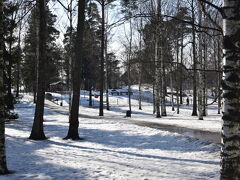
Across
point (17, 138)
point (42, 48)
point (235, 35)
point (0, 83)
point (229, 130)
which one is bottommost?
point (17, 138)

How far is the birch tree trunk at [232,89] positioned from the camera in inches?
143

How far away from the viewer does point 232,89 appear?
3658 millimetres

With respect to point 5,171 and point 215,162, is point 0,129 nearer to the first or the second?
point 5,171

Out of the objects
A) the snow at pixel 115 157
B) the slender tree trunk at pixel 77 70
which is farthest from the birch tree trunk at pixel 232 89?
the slender tree trunk at pixel 77 70

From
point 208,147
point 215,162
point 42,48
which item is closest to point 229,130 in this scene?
point 215,162

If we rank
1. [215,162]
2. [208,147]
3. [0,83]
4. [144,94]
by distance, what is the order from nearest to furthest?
1. [0,83]
2. [215,162]
3. [208,147]
4. [144,94]

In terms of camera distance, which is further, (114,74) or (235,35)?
(114,74)

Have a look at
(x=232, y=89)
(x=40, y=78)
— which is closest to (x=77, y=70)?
(x=40, y=78)

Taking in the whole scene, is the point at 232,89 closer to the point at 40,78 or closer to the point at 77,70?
the point at 77,70

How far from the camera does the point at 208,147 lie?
31.2ft

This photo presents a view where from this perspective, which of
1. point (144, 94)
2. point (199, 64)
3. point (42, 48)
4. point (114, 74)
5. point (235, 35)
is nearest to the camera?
point (235, 35)

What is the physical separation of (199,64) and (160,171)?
1591 cm

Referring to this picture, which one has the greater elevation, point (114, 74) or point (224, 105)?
point (114, 74)

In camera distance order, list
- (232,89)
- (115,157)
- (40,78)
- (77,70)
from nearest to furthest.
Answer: (232,89) < (115,157) < (77,70) < (40,78)
